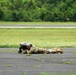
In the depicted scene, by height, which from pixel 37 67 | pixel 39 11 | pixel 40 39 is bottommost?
pixel 39 11

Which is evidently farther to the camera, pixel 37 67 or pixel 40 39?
pixel 40 39

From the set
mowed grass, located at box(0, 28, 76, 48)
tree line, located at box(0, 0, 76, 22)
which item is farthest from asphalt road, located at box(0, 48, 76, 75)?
tree line, located at box(0, 0, 76, 22)

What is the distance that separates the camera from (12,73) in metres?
12.1

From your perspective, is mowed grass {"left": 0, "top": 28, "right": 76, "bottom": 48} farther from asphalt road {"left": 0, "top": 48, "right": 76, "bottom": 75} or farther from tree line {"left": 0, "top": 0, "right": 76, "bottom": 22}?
tree line {"left": 0, "top": 0, "right": 76, "bottom": 22}

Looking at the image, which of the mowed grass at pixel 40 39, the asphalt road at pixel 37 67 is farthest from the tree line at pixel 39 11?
the asphalt road at pixel 37 67

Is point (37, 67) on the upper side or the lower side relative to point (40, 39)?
upper

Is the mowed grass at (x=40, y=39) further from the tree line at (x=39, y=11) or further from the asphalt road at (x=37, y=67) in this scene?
the tree line at (x=39, y=11)

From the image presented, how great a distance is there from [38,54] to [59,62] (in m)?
3.84

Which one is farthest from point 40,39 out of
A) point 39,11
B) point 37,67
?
point 39,11

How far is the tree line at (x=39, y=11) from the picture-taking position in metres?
66.2

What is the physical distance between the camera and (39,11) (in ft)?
225

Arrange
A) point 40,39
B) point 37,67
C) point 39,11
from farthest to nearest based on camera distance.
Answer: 1. point 39,11
2. point 40,39
3. point 37,67

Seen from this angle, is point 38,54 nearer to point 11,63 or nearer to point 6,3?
point 11,63

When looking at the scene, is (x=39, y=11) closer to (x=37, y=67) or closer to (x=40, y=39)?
(x=40, y=39)
